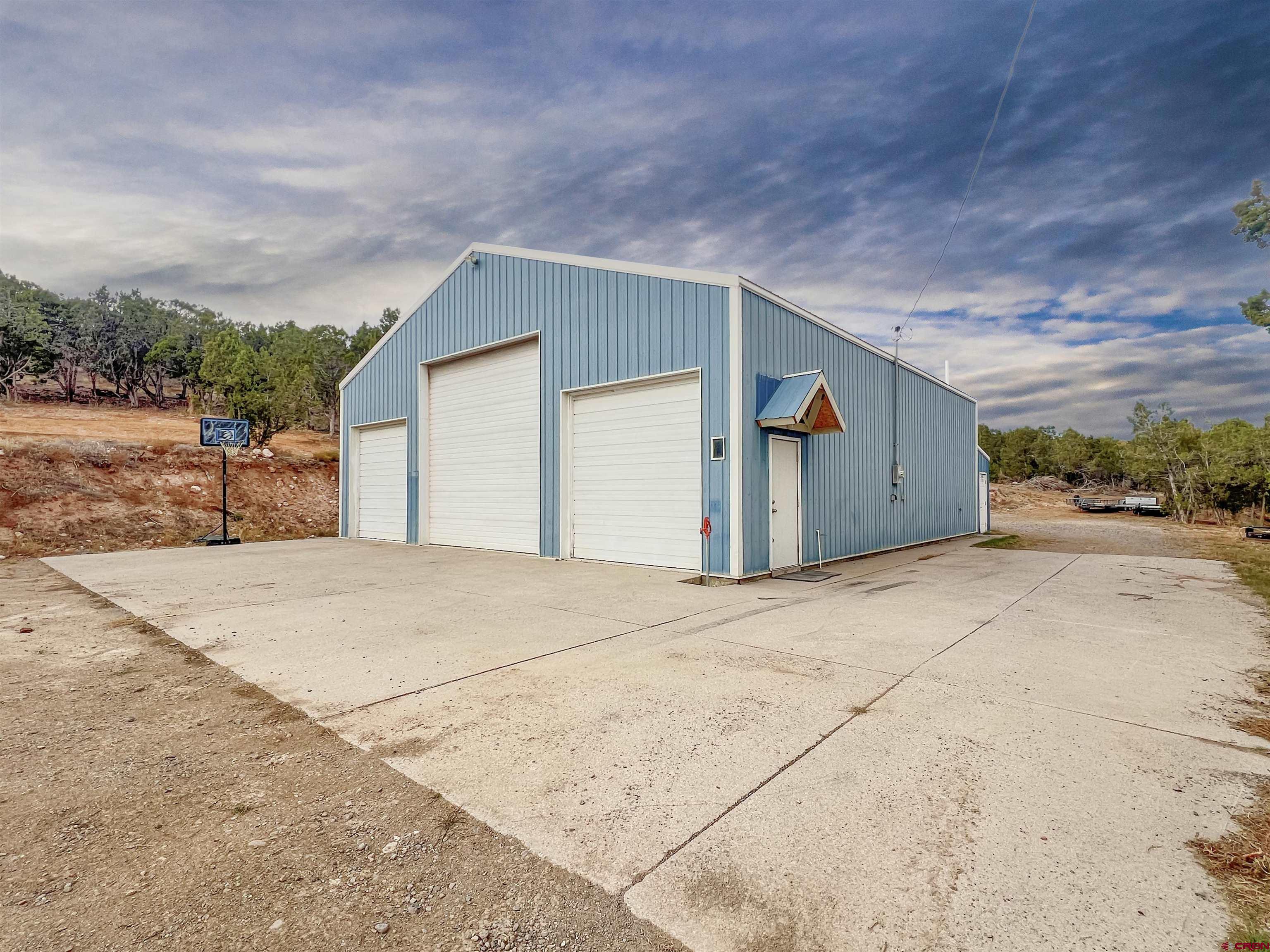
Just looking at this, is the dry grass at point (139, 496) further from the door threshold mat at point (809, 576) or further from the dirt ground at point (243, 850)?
the door threshold mat at point (809, 576)

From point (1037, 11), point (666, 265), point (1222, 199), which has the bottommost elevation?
point (666, 265)

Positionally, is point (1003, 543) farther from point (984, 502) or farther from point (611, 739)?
point (611, 739)

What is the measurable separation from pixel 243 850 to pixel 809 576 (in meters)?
7.88

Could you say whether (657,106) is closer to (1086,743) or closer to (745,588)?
(745,588)

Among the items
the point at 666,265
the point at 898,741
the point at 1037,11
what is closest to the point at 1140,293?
the point at 1037,11

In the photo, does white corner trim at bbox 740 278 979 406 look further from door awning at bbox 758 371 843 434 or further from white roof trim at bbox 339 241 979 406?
door awning at bbox 758 371 843 434

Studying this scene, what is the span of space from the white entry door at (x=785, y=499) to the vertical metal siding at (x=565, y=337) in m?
1.14

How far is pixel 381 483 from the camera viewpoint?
1483cm

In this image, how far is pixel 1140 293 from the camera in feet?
39.0

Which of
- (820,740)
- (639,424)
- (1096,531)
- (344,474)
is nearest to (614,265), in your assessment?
(639,424)

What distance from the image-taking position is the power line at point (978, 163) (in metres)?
7.46

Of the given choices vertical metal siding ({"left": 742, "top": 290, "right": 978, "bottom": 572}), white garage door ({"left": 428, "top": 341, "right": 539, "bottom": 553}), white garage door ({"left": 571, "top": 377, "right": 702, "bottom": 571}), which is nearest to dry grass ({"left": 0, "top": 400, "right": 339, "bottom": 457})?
white garage door ({"left": 428, "top": 341, "right": 539, "bottom": 553})

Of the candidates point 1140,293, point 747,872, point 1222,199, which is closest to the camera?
point 747,872

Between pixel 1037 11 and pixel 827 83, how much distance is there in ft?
9.34
